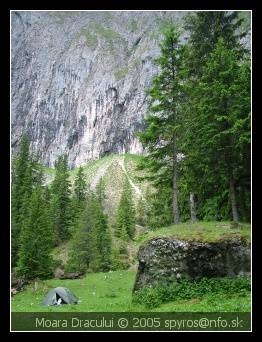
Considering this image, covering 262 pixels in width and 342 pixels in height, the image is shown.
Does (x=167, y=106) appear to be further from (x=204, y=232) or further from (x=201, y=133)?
(x=204, y=232)

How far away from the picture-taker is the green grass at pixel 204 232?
66.2 ft

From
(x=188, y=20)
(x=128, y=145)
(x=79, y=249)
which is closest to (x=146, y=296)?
(x=188, y=20)

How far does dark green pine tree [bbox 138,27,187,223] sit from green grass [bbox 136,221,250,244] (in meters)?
3.90

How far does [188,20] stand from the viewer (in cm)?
2983

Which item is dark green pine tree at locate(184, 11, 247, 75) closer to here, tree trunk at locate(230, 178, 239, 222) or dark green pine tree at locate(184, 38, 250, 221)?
dark green pine tree at locate(184, 38, 250, 221)

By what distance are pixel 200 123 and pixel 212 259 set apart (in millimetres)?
8172

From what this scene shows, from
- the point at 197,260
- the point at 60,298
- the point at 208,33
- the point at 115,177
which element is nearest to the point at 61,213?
the point at 60,298

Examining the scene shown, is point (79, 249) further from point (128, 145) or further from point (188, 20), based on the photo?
point (128, 145)

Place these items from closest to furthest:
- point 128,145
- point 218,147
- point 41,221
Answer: point 218,147, point 41,221, point 128,145

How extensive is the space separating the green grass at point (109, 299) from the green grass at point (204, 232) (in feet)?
9.08

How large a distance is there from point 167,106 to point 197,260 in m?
10.1

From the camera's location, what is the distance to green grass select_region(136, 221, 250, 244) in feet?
66.2
